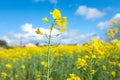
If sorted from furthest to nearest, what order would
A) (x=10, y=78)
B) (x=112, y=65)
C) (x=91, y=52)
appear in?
(x=112, y=65)
(x=10, y=78)
(x=91, y=52)

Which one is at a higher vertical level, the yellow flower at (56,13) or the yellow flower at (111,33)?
the yellow flower at (111,33)

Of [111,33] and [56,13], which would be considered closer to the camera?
[56,13]

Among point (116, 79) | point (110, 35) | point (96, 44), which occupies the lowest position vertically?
point (116, 79)

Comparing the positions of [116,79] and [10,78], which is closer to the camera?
[116,79]

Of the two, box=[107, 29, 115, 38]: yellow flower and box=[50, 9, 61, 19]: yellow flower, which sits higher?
box=[107, 29, 115, 38]: yellow flower

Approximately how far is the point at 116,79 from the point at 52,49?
4072 mm

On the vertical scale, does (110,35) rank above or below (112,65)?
above

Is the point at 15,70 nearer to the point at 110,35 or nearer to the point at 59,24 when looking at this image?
the point at 110,35

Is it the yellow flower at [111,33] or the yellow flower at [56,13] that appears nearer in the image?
the yellow flower at [56,13]

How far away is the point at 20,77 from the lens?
8.51 m

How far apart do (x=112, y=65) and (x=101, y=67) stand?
31 cm

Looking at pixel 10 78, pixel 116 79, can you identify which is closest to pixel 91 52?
pixel 116 79

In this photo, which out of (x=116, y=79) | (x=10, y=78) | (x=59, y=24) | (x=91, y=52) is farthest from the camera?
(x=10, y=78)

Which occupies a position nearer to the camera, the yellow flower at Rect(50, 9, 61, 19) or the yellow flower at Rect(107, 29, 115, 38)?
the yellow flower at Rect(50, 9, 61, 19)
